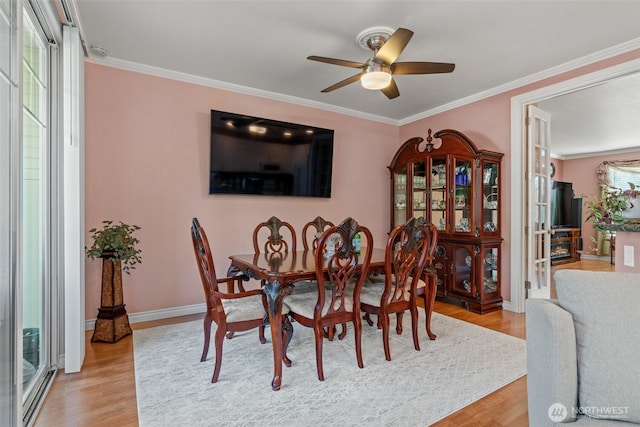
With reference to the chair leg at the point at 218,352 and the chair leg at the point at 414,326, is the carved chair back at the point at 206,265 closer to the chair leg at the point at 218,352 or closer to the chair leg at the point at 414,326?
the chair leg at the point at 218,352

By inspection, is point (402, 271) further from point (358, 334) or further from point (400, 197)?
point (400, 197)

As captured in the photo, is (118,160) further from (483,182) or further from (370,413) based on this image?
(483,182)

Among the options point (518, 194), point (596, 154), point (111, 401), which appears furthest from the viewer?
point (596, 154)

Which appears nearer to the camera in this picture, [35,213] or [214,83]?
[35,213]

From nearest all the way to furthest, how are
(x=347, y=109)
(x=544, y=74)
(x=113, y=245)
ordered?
1. (x=113, y=245)
2. (x=544, y=74)
3. (x=347, y=109)

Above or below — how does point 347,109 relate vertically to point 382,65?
above

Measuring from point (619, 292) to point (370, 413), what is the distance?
4.16 feet

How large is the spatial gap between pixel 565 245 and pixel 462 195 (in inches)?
205

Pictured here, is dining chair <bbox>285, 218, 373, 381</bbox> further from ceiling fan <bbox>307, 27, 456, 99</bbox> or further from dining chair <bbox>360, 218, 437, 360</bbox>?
ceiling fan <bbox>307, 27, 456, 99</bbox>

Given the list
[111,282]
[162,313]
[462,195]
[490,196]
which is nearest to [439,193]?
[462,195]

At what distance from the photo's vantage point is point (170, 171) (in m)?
3.39

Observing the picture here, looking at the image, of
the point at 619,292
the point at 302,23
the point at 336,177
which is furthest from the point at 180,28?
the point at 619,292

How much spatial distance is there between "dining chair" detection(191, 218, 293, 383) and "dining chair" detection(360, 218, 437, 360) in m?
0.68

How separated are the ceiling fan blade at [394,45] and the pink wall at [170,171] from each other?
6.43 ft
